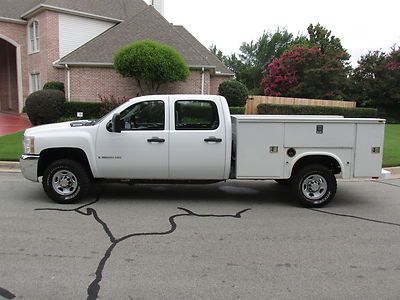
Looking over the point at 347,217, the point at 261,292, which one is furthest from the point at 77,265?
the point at 347,217

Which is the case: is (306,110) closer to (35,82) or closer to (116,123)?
(35,82)

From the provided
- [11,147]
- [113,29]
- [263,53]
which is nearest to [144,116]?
[11,147]

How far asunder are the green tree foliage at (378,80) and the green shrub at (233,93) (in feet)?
42.8

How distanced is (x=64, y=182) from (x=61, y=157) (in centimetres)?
45

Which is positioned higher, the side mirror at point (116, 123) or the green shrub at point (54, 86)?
the green shrub at point (54, 86)

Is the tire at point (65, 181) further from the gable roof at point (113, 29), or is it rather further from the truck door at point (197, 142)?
the gable roof at point (113, 29)

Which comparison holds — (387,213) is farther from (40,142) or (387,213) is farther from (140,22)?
(140,22)

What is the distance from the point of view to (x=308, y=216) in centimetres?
671

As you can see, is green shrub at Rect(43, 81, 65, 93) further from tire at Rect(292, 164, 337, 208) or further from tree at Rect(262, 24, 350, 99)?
tire at Rect(292, 164, 337, 208)

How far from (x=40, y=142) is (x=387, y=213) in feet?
19.5

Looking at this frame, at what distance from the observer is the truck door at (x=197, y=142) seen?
7.05m

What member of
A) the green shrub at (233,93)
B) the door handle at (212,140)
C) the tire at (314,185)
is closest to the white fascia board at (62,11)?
the green shrub at (233,93)

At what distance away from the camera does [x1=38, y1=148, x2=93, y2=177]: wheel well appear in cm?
724

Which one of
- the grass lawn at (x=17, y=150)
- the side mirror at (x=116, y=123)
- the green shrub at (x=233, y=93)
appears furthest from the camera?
the green shrub at (x=233, y=93)
